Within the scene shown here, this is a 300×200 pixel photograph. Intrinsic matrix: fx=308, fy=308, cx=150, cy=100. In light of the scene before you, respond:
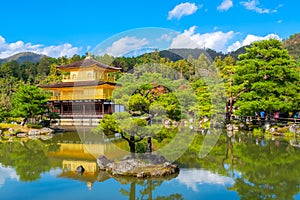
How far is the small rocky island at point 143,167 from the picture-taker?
26.2 ft

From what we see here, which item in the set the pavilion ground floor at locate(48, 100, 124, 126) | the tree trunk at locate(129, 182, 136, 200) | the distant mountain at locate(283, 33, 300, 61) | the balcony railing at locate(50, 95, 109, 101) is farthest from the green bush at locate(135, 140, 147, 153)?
the distant mountain at locate(283, 33, 300, 61)

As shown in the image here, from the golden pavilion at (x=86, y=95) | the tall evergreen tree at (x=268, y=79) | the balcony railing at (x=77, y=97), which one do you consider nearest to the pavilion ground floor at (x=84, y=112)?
the golden pavilion at (x=86, y=95)

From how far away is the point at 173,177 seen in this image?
7.92 metres

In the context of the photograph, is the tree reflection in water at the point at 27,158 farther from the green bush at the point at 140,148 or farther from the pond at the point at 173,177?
the green bush at the point at 140,148

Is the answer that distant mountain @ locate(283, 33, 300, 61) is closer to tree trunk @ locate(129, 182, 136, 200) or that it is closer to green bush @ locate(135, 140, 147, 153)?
green bush @ locate(135, 140, 147, 153)

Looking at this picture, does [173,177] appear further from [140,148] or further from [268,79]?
[268,79]

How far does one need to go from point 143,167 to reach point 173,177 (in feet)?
2.79

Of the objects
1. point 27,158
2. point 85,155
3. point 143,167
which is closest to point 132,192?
point 143,167

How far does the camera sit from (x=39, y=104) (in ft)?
63.0

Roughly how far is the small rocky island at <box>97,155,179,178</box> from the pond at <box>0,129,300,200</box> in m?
0.24

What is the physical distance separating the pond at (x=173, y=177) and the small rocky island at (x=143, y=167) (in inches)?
9.3

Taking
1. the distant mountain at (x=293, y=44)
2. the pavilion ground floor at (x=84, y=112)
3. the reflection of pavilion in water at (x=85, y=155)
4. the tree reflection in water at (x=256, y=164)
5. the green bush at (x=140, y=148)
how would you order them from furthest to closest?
the distant mountain at (x=293, y=44), the pavilion ground floor at (x=84, y=112), the green bush at (x=140, y=148), the reflection of pavilion in water at (x=85, y=155), the tree reflection in water at (x=256, y=164)

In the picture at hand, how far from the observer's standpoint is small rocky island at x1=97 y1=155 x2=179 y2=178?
799 cm

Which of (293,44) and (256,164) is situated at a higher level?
(293,44)
